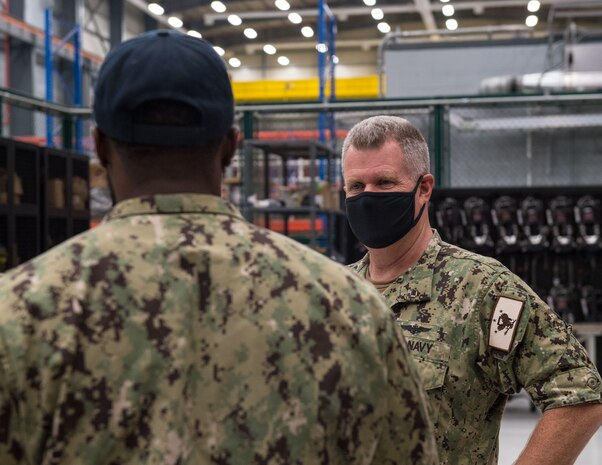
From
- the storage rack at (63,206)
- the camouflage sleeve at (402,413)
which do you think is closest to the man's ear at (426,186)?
the camouflage sleeve at (402,413)

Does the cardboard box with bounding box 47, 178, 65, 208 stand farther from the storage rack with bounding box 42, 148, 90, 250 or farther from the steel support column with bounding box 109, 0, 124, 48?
the steel support column with bounding box 109, 0, 124, 48

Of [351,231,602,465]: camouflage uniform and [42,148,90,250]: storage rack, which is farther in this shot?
[42,148,90,250]: storage rack

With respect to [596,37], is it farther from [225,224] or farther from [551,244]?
[225,224]

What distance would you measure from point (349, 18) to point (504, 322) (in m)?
22.2

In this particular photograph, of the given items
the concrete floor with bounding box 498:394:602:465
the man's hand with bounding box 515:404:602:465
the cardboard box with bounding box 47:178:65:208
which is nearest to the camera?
the man's hand with bounding box 515:404:602:465

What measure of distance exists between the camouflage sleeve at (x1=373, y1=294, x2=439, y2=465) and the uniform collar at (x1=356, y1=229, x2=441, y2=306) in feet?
2.98

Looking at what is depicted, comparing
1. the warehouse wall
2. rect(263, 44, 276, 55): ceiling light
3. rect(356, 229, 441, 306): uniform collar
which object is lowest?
rect(356, 229, 441, 306): uniform collar

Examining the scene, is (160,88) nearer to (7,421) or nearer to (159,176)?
(159,176)

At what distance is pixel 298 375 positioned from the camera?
1104mm

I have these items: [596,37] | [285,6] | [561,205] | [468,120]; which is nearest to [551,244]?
[561,205]

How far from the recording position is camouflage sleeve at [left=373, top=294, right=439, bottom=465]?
46.1 inches

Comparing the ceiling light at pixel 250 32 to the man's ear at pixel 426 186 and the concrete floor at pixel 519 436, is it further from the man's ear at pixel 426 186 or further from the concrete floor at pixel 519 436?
the man's ear at pixel 426 186

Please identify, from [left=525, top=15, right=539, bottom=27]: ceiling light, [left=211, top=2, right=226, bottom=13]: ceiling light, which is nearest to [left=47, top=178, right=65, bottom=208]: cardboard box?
[left=211, top=2, right=226, bottom=13]: ceiling light

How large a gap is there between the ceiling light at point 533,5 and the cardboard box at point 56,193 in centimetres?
1556
